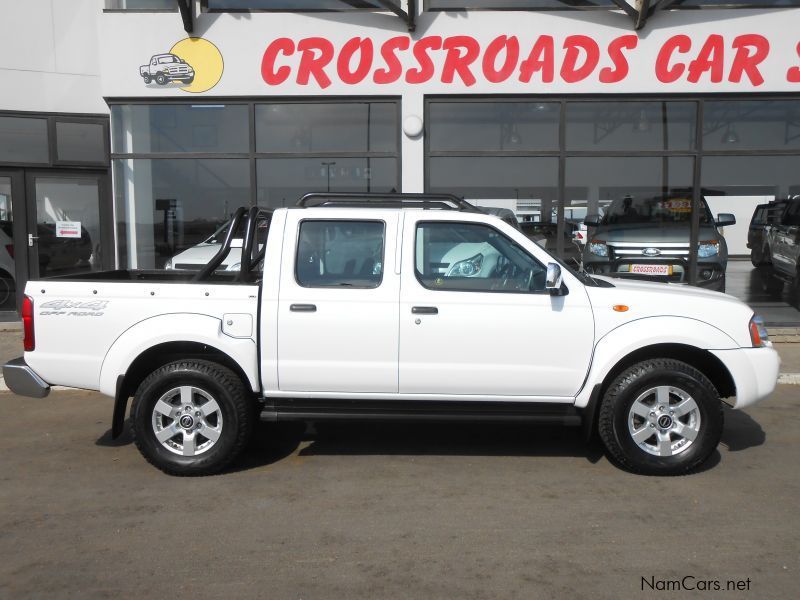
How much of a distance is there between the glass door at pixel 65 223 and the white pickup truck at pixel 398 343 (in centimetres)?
618

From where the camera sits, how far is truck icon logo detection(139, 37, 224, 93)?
395 inches

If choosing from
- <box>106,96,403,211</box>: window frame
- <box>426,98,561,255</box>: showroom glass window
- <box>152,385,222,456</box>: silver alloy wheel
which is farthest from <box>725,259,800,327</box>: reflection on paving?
<box>152,385,222,456</box>: silver alloy wheel

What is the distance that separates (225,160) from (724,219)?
7353mm

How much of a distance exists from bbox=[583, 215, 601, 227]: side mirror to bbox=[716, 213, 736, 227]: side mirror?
1727 millimetres

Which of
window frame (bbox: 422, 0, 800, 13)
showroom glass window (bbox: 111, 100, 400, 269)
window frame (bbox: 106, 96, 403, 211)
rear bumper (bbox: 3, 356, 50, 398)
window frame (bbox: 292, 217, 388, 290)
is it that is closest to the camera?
window frame (bbox: 292, 217, 388, 290)

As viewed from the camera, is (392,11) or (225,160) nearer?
(392,11)

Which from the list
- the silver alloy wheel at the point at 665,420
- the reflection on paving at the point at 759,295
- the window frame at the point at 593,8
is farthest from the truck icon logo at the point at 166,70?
the reflection on paving at the point at 759,295

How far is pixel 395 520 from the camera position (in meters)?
4.19

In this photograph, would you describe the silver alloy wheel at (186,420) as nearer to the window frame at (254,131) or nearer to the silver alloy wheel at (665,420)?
the silver alloy wheel at (665,420)

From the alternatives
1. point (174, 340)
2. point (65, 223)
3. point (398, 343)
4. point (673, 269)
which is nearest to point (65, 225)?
point (65, 223)

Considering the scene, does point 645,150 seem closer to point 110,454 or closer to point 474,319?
point 474,319

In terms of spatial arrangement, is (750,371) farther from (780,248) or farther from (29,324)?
(780,248)

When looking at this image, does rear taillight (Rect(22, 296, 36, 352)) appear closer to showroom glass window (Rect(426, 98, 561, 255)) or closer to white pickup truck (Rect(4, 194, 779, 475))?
white pickup truck (Rect(4, 194, 779, 475))

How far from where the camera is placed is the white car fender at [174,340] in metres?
4.84
